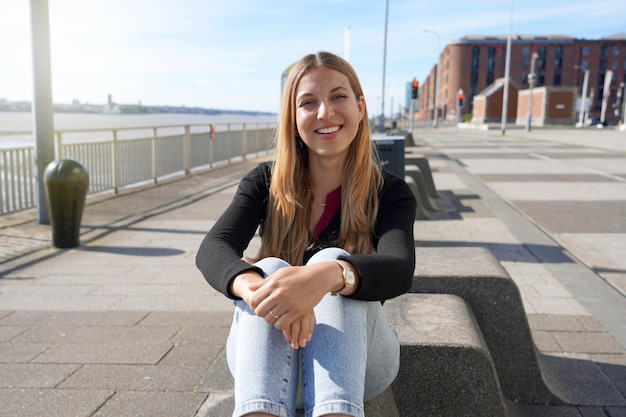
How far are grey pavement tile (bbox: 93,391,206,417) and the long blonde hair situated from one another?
0.90 meters

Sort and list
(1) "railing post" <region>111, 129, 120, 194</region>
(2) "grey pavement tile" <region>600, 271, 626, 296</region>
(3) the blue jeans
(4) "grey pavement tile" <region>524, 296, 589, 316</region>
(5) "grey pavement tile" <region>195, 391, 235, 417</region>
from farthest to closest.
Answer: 1. (1) "railing post" <region>111, 129, 120, 194</region>
2. (2) "grey pavement tile" <region>600, 271, 626, 296</region>
3. (4) "grey pavement tile" <region>524, 296, 589, 316</region>
4. (5) "grey pavement tile" <region>195, 391, 235, 417</region>
5. (3) the blue jeans

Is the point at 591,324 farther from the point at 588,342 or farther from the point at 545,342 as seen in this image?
the point at 545,342

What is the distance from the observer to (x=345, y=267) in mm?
1950

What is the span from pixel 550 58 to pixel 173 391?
110 metres

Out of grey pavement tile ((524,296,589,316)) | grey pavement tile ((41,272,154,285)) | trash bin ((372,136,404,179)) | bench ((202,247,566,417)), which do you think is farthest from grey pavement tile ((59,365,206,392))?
trash bin ((372,136,404,179))

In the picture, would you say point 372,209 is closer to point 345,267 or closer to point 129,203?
point 345,267

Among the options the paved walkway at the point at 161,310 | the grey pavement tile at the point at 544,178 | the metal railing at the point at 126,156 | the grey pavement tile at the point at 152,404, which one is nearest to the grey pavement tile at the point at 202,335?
the paved walkway at the point at 161,310

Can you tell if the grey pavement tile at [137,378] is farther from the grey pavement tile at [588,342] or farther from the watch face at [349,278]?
the grey pavement tile at [588,342]

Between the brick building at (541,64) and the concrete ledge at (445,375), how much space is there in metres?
99.5

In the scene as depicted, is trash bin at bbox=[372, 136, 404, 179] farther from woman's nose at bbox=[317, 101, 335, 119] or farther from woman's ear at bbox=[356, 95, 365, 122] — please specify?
woman's nose at bbox=[317, 101, 335, 119]

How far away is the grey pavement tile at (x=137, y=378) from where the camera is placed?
9.89 ft

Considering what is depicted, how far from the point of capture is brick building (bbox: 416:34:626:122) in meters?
100

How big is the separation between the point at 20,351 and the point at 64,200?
306cm

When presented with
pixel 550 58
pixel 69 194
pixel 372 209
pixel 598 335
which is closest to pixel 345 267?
pixel 372 209
